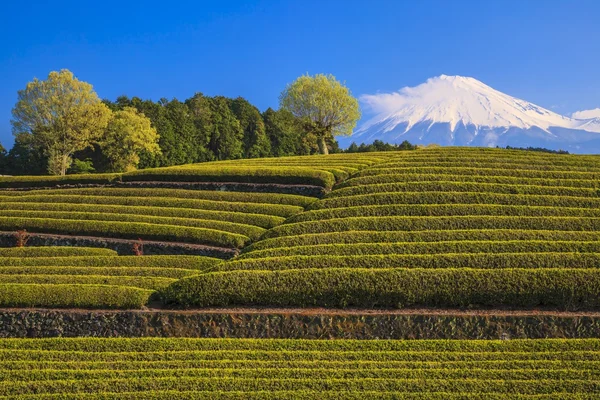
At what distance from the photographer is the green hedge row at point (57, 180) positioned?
34344 mm

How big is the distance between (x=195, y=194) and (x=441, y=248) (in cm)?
1568

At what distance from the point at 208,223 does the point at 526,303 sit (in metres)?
14.3

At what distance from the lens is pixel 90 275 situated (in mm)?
18281

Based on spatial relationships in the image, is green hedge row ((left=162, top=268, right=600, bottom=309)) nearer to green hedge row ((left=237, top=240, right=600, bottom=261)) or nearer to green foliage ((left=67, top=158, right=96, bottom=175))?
green hedge row ((left=237, top=240, right=600, bottom=261))

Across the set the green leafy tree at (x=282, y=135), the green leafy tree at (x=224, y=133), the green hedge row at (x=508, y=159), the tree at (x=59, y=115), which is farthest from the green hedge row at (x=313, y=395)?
the green leafy tree at (x=282, y=135)

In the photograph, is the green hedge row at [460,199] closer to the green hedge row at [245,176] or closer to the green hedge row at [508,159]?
the green hedge row at [245,176]

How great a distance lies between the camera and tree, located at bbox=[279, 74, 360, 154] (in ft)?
186

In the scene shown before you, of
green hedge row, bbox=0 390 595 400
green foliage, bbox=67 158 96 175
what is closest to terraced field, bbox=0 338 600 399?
green hedge row, bbox=0 390 595 400

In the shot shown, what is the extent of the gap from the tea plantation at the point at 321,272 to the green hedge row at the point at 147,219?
0.33ft

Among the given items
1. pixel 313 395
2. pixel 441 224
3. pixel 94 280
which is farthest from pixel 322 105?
pixel 313 395

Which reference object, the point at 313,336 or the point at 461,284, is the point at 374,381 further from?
the point at 461,284

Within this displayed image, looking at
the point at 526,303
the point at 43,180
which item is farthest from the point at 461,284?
the point at 43,180

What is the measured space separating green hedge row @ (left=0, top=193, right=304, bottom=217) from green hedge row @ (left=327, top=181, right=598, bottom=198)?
296cm

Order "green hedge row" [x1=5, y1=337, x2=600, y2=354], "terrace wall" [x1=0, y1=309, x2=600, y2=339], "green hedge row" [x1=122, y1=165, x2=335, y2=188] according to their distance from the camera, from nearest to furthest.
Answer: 1. "green hedge row" [x1=5, y1=337, x2=600, y2=354]
2. "terrace wall" [x1=0, y1=309, x2=600, y2=339]
3. "green hedge row" [x1=122, y1=165, x2=335, y2=188]
